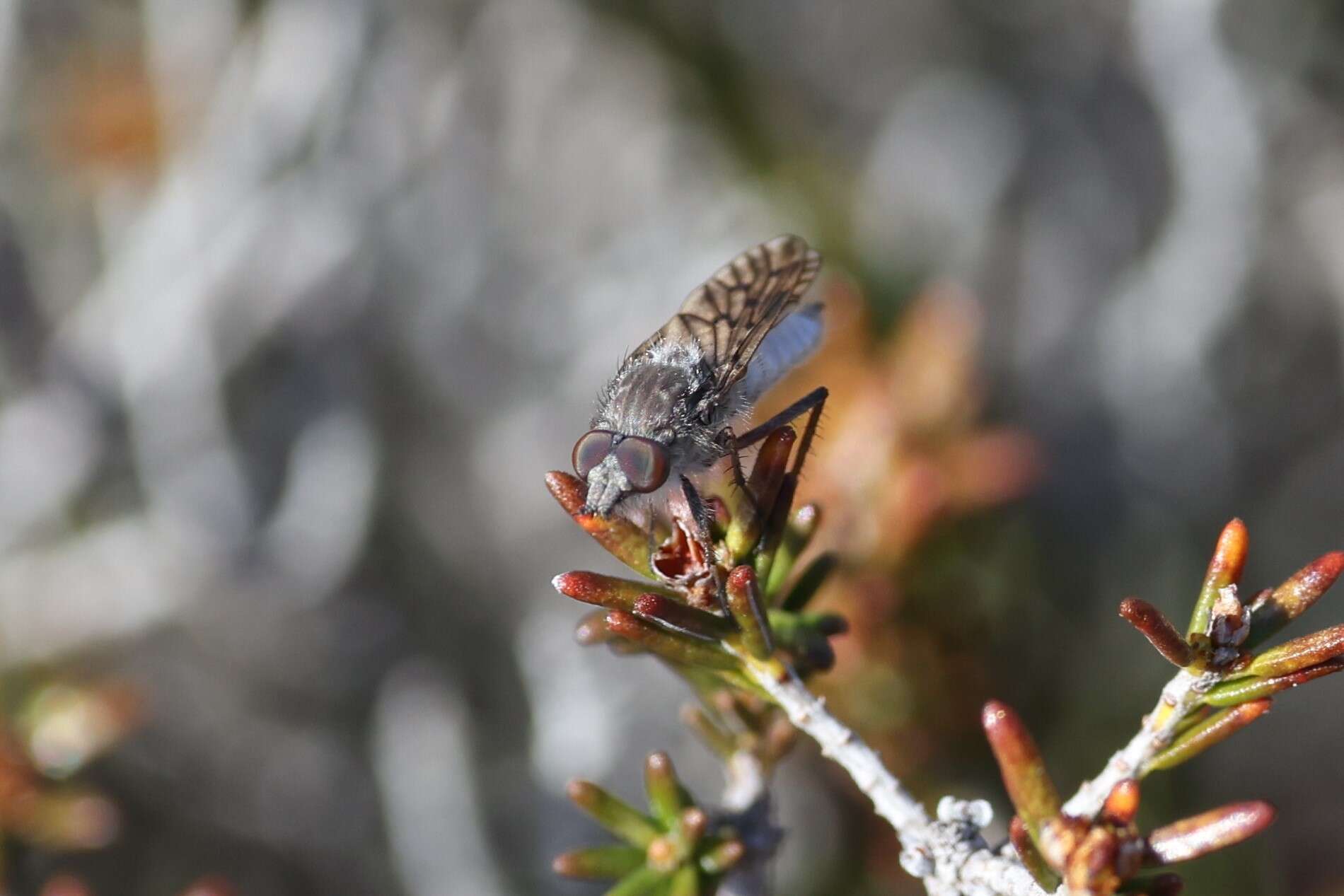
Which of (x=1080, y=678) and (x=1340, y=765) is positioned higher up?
(x=1080, y=678)

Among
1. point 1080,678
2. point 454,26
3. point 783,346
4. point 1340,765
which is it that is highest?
point 454,26

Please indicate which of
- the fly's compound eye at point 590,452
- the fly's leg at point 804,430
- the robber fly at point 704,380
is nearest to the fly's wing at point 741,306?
the robber fly at point 704,380

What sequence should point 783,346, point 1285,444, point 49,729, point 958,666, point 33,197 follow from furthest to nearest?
1. point 33,197
2. point 1285,444
3. point 958,666
4. point 49,729
5. point 783,346

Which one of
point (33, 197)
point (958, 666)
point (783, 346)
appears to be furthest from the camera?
point (33, 197)

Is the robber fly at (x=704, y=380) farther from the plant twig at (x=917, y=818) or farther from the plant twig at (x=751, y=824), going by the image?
the plant twig at (x=751, y=824)

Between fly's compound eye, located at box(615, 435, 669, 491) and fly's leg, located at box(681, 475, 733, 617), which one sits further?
fly's compound eye, located at box(615, 435, 669, 491)

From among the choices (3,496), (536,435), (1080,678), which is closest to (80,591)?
(3,496)

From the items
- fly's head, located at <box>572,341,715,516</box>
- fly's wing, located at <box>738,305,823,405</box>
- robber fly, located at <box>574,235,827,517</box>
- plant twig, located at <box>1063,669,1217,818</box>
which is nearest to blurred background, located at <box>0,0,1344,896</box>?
fly's wing, located at <box>738,305,823,405</box>

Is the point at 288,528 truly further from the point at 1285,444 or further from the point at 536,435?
the point at 1285,444

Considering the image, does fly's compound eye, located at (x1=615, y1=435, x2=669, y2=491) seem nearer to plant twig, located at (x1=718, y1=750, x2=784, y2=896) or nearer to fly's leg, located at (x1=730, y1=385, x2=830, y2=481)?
fly's leg, located at (x1=730, y1=385, x2=830, y2=481)
